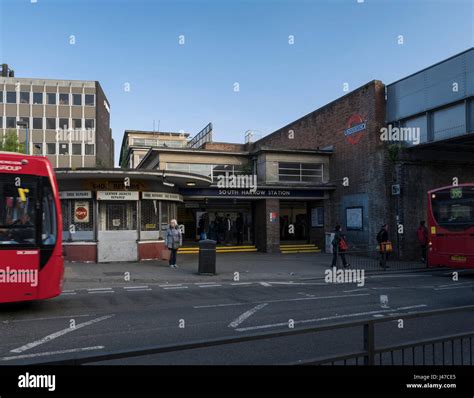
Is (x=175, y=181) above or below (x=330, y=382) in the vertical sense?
above

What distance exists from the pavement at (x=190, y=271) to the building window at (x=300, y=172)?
22.2 ft

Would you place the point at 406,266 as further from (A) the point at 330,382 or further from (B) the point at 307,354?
(A) the point at 330,382

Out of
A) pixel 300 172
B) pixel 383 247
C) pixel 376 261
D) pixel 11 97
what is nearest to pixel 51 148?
pixel 11 97

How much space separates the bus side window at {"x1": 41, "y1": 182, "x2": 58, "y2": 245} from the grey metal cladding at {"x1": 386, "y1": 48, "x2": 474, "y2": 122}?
15508 millimetres

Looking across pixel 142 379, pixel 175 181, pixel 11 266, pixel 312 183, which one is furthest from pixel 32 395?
pixel 312 183

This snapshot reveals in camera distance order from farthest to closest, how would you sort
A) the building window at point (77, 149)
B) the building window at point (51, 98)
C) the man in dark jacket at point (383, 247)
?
the building window at point (77, 149) → the building window at point (51, 98) → the man in dark jacket at point (383, 247)

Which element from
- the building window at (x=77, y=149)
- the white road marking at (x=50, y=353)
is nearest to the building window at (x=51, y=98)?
the building window at (x=77, y=149)

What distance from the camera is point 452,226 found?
15.0 meters

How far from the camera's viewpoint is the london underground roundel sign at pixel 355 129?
72.6ft

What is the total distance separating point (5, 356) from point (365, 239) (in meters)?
18.5

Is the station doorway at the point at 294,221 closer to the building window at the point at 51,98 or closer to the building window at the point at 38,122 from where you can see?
the building window at the point at 38,122

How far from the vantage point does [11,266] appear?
27.1 ft

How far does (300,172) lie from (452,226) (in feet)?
37.4

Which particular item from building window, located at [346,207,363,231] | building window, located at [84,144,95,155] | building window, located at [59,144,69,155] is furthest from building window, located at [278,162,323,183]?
building window, located at [59,144,69,155]
